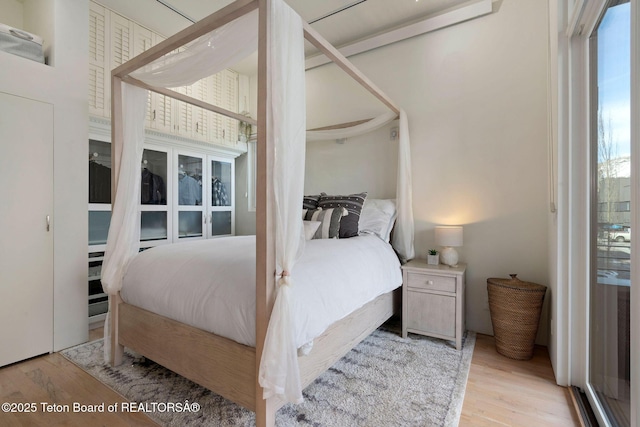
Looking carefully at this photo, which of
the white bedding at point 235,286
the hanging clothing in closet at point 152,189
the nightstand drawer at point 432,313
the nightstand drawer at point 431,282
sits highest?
the hanging clothing in closet at point 152,189

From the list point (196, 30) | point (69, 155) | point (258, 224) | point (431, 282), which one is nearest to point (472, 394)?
point (431, 282)

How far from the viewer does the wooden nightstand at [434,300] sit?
92.0 inches

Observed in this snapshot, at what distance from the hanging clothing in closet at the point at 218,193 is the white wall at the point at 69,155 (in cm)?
159

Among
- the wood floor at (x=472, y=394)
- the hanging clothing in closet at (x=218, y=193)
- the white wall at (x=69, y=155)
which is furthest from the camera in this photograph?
the hanging clothing in closet at (x=218, y=193)

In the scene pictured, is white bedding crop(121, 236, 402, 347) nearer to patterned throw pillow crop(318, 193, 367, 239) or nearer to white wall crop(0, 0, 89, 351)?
patterned throw pillow crop(318, 193, 367, 239)

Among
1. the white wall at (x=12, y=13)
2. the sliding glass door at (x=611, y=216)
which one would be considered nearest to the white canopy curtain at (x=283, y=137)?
the sliding glass door at (x=611, y=216)

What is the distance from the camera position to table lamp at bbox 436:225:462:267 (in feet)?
8.15

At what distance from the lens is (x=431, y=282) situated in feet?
8.01

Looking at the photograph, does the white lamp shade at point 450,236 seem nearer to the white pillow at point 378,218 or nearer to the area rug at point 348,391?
the white pillow at point 378,218

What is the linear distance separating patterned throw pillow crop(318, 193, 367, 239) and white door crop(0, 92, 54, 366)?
2236 millimetres

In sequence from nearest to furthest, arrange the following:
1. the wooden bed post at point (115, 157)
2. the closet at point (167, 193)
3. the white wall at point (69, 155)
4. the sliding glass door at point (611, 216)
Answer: the sliding glass door at point (611, 216), the wooden bed post at point (115, 157), the white wall at point (69, 155), the closet at point (167, 193)

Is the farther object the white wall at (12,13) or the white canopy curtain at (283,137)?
the white wall at (12,13)

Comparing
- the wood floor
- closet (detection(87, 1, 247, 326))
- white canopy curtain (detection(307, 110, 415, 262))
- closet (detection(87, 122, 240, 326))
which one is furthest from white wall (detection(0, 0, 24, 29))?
white canopy curtain (detection(307, 110, 415, 262))

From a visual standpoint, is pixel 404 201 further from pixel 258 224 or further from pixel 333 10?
pixel 333 10
